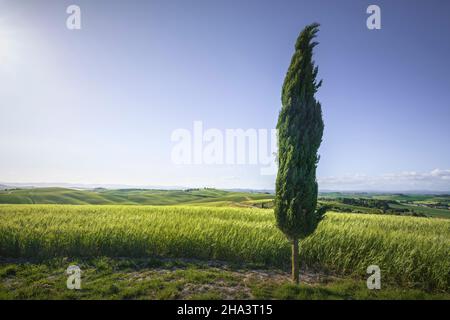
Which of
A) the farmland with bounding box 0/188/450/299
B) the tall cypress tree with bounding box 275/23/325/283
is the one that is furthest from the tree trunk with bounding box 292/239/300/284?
the farmland with bounding box 0/188/450/299

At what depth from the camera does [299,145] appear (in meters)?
7.15

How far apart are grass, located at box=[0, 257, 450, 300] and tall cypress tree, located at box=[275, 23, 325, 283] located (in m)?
1.12

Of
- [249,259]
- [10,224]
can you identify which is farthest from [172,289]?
[10,224]

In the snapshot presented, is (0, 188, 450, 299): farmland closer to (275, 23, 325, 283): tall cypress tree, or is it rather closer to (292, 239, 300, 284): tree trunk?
(292, 239, 300, 284): tree trunk

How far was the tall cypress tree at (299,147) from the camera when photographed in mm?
7098

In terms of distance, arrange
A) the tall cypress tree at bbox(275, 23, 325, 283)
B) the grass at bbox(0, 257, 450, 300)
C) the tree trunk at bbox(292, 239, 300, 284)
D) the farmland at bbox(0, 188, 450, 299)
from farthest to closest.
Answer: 1. the tall cypress tree at bbox(275, 23, 325, 283)
2. the tree trunk at bbox(292, 239, 300, 284)
3. the farmland at bbox(0, 188, 450, 299)
4. the grass at bbox(0, 257, 450, 300)

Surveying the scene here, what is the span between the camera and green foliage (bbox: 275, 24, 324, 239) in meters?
7.10

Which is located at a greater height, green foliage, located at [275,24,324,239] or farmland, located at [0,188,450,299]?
green foliage, located at [275,24,324,239]

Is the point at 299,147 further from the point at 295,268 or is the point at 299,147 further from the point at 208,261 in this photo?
the point at 208,261

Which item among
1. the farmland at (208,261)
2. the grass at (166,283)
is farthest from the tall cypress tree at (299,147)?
the farmland at (208,261)

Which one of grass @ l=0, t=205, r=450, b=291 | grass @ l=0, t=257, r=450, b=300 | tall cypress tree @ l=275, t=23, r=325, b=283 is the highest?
tall cypress tree @ l=275, t=23, r=325, b=283

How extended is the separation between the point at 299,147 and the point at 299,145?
2.8 inches
